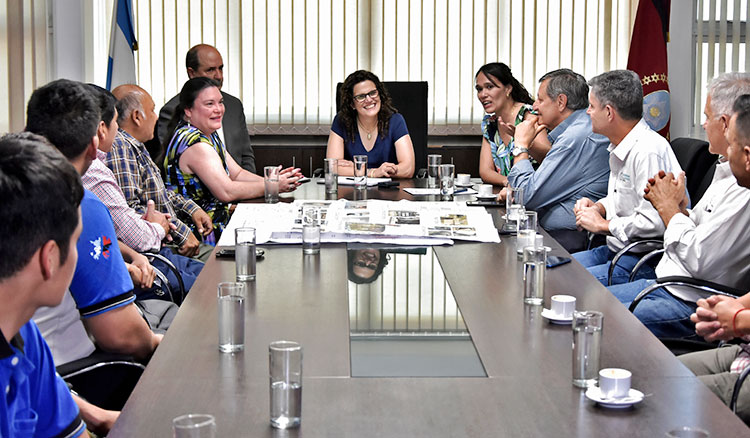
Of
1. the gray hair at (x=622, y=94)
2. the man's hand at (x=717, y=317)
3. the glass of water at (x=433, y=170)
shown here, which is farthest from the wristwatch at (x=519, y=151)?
the man's hand at (x=717, y=317)

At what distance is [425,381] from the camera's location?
1.54 metres

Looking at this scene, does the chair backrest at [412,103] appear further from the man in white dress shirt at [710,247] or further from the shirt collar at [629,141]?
the man in white dress shirt at [710,247]

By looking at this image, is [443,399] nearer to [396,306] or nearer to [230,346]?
[230,346]

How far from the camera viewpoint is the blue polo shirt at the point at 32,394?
129cm

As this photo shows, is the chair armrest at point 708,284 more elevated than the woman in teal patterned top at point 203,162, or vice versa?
the woman in teal patterned top at point 203,162

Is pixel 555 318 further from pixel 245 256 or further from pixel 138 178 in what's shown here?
pixel 138 178

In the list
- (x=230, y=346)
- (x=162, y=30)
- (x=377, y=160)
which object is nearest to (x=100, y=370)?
(x=230, y=346)

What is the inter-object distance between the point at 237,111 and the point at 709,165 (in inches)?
127

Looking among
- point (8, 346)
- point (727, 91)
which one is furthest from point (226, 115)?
point (8, 346)

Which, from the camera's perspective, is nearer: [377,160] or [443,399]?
[443,399]

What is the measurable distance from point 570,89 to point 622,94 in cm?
67

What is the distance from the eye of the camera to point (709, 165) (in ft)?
13.0

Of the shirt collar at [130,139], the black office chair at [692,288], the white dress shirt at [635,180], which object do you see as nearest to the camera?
the black office chair at [692,288]

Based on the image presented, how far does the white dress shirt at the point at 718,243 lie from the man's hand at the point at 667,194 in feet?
0.64
